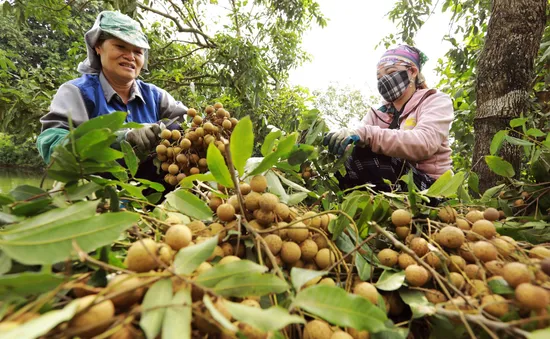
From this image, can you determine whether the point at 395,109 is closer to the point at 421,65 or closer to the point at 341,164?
the point at 421,65

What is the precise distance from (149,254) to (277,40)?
5020 millimetres

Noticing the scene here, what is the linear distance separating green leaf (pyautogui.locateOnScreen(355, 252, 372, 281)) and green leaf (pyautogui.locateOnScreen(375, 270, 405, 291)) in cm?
2

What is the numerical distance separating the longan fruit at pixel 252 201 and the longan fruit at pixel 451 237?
0.88 ft

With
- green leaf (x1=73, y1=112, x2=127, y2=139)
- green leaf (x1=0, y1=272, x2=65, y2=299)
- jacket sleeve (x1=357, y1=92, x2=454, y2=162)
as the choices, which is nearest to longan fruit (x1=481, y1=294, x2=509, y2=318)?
green leaf (x1=0, y1=272, x2=65, y2=299)

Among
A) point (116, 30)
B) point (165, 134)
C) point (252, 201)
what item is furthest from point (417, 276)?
point (116, 30)

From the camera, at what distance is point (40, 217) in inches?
13.2

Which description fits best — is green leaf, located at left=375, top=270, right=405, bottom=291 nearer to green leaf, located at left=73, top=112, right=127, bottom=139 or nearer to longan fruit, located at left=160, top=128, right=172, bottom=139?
green leaf, located at left=73, top=112, right=127, bottom=139

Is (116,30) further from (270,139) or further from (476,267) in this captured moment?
(476,267)

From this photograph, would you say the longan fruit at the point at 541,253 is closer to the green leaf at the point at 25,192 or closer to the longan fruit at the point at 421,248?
the longan fruit at the point at 421,248

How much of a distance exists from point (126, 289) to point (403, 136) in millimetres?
1213

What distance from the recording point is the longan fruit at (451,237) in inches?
17.6

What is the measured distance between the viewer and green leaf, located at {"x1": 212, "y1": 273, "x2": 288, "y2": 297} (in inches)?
11.8

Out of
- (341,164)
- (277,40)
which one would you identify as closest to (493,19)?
(341,164)

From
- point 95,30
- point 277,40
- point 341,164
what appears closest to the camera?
point 341,164
